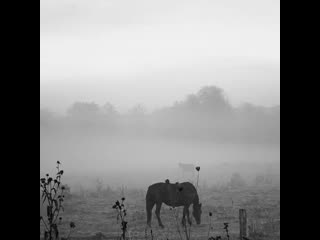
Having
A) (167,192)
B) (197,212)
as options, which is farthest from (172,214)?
(197,212)

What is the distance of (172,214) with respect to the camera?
577 inches

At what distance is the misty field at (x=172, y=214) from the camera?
34.6 feet

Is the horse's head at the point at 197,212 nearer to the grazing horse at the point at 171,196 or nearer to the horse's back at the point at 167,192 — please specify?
the grazing horse at the point at 171,196

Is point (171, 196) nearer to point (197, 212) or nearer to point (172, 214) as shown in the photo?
point (197, 212)

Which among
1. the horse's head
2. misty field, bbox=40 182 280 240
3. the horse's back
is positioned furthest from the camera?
the horse's back

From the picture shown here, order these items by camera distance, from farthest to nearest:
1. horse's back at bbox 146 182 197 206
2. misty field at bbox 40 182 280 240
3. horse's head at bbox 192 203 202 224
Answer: horse's back at bbox 146 182 197 206, horse's head at bbox 192 203 202 224, misty field at bbox 40 182 280 240

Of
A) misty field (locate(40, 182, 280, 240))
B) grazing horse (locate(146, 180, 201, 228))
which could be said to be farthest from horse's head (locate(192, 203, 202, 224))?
misty field (locate(40, 182, 280, 240))

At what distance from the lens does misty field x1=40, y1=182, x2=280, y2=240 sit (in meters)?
10.6

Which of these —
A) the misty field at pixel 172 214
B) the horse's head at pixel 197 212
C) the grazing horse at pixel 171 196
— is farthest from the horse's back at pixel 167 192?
the misty field at pixel 172 214

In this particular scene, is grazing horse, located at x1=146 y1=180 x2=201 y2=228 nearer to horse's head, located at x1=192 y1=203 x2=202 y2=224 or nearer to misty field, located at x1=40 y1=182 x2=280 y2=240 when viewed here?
horse's head, located at x1=192 y1=203 x2=202 y2=224

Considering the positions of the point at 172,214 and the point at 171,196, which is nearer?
the point at 171,196
